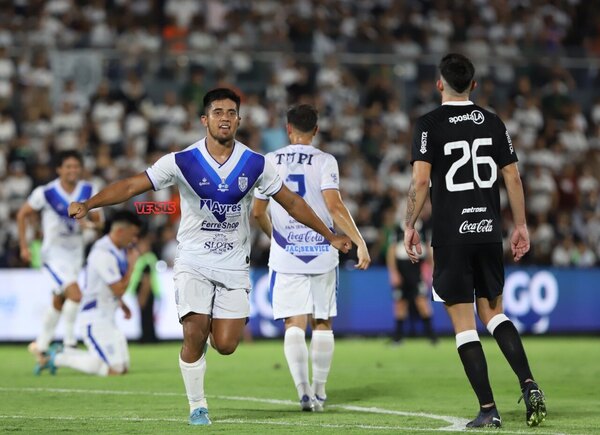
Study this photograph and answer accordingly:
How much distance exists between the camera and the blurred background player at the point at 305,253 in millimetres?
11172

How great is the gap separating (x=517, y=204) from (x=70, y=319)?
27.4 feet

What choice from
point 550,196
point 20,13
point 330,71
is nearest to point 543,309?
point 550,196

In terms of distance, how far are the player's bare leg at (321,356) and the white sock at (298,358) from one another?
0.59 ft

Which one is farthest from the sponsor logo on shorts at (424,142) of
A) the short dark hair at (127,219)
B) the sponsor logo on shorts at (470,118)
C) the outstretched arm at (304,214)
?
the short dark hair at (127,219)

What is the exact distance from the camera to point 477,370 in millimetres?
9172

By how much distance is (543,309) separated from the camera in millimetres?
24266

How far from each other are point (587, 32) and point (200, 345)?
24352 mm

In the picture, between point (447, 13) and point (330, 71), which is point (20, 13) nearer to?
point (330, 71)

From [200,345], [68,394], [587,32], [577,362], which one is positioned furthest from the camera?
[587,32]

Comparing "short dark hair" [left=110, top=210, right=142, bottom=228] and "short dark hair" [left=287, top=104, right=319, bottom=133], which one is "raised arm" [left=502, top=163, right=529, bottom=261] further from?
"short dark hair" [left=110, top=210, right=142, bottom=228]

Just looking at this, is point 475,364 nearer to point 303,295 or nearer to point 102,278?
point 303,295

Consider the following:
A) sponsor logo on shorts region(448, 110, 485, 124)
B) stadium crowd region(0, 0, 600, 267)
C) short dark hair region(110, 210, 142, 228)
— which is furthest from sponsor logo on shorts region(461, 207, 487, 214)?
stadium crowd region(0, 0, 600, 267)

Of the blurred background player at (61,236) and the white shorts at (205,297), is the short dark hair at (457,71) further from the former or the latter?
the blurred background player at (61,236)

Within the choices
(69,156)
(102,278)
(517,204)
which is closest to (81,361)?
(102,278)
